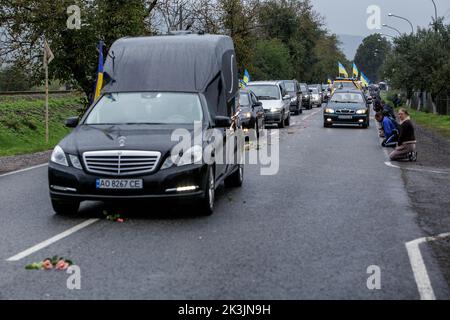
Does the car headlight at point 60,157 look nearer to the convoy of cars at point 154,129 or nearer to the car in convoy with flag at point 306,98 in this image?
the convoy of cars at point 154,129

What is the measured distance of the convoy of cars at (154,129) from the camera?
29.5 ft

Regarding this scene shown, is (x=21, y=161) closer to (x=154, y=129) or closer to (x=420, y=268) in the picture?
(x=154, y=129)

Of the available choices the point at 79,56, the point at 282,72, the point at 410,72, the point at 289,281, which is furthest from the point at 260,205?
the point at 282,72

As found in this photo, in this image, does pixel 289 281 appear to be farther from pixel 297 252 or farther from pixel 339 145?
pixel 339 145

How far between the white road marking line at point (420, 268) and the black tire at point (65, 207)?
13.6 ft

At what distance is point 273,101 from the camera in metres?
30.1

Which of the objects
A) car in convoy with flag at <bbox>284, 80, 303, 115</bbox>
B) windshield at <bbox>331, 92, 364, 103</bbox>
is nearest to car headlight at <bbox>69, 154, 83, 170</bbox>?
windshield at <bbox>331, 92, 364, 103</bbox>

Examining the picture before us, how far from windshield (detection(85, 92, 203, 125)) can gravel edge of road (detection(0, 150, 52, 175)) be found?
516 cm

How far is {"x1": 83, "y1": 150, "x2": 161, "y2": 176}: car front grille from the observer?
8977 mm

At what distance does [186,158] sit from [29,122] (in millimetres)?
19662

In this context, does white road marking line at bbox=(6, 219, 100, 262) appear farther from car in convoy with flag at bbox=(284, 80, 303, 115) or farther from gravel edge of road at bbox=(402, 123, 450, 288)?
car in convoy with flag at bbox=(284, 80, 303, 115)

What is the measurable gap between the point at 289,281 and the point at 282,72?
2698 inches

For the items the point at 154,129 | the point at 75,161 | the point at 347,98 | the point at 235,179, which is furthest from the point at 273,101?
the point at 75,161

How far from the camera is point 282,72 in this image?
242ft
